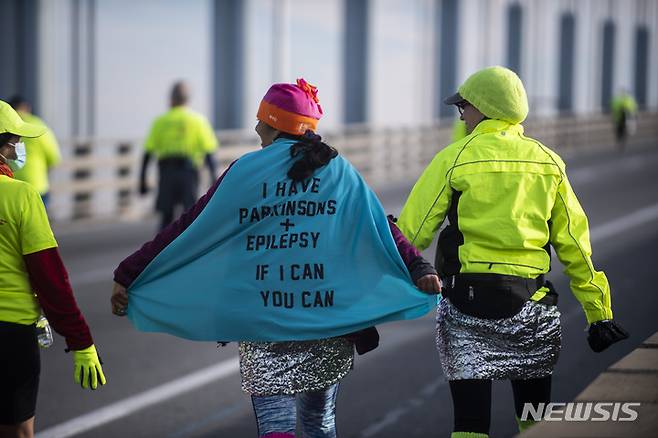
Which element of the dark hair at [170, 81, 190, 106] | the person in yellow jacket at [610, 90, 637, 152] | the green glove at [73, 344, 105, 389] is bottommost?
the person in yellow jacket at [610, 90, 637, 152]

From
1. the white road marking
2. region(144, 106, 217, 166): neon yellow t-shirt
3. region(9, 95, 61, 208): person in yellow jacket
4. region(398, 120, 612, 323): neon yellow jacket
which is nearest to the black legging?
region(398, 120, 612, 323): neon yellow jacket

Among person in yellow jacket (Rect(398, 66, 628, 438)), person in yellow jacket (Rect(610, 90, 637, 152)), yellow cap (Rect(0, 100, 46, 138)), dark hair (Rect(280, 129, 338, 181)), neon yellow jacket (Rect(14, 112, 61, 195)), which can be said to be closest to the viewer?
dark hair (Rect(280, 129, 338, 181))

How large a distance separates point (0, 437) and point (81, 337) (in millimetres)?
424

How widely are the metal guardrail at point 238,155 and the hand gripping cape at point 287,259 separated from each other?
44.2 ft

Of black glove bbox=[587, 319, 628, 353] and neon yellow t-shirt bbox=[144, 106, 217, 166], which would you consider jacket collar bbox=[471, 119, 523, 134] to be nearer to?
black glove bbox=[587, 319, 628, 353]

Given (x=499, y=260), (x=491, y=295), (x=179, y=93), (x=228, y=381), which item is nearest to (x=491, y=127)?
(x=499, y=260)

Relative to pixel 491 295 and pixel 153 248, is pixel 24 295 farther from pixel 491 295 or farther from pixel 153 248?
pixel 491 295

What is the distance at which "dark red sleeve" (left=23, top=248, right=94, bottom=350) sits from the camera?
4465mm

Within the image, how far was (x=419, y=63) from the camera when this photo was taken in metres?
38.2

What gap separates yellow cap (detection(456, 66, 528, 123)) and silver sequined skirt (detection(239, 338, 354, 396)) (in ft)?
3.26

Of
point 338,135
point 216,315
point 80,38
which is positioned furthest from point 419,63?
point 216,315

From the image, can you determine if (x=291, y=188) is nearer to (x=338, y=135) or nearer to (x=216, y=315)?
(x=216, y=315)

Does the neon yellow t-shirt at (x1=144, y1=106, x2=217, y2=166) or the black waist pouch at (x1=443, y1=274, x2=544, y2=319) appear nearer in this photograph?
the black waist pouch at (x1=443, y1=274, x2=544, y2=319)

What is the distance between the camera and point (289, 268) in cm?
457
